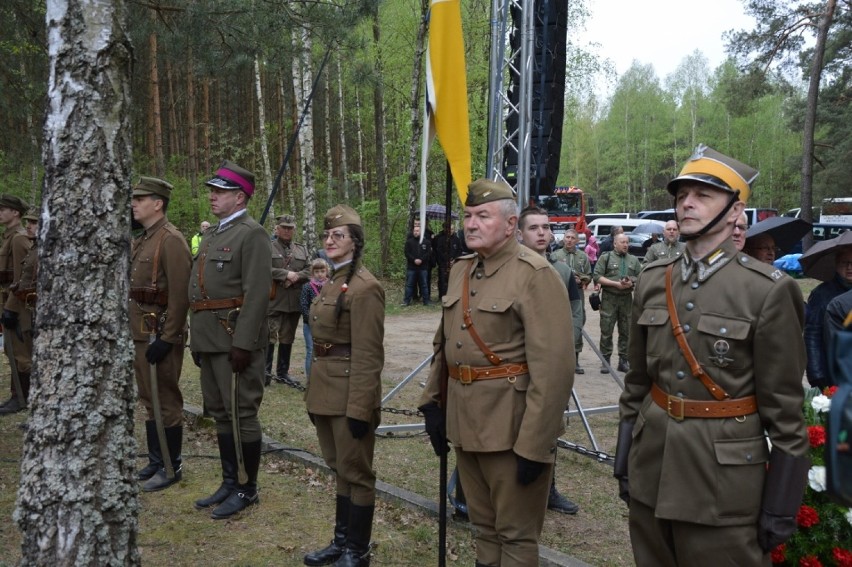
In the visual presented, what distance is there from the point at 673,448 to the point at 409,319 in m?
14.0

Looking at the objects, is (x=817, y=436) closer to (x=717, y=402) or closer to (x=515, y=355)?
(x=717, y=402)

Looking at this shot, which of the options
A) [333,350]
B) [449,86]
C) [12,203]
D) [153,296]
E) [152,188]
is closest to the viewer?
[449,86]

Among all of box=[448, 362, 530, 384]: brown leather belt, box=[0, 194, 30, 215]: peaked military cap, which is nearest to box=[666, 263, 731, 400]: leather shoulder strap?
box=[448, 362, 530, 384]: brown leather belt

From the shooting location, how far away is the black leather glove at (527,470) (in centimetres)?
319

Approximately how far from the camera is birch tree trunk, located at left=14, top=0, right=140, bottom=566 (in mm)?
3250

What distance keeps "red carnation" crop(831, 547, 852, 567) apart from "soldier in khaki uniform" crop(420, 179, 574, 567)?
126 centimetres

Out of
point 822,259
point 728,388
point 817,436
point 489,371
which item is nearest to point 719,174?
point 728,388

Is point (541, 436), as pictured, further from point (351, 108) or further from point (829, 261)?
point (351, 108)

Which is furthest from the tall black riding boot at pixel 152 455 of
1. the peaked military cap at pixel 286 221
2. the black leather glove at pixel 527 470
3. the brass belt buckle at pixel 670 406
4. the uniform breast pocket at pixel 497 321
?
the brass belt buckle at pixel 670 406

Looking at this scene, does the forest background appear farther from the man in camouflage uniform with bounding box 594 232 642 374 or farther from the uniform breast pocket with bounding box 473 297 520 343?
the man in camouflage uniform with bounding box 594 232 642 374

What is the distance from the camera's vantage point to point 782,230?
16.7 ft

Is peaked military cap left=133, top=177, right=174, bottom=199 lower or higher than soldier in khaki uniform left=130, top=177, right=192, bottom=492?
higher

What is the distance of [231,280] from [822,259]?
3.99m

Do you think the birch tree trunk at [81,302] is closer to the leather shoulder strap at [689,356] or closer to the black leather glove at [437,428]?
the black leather glove at [437,428]
